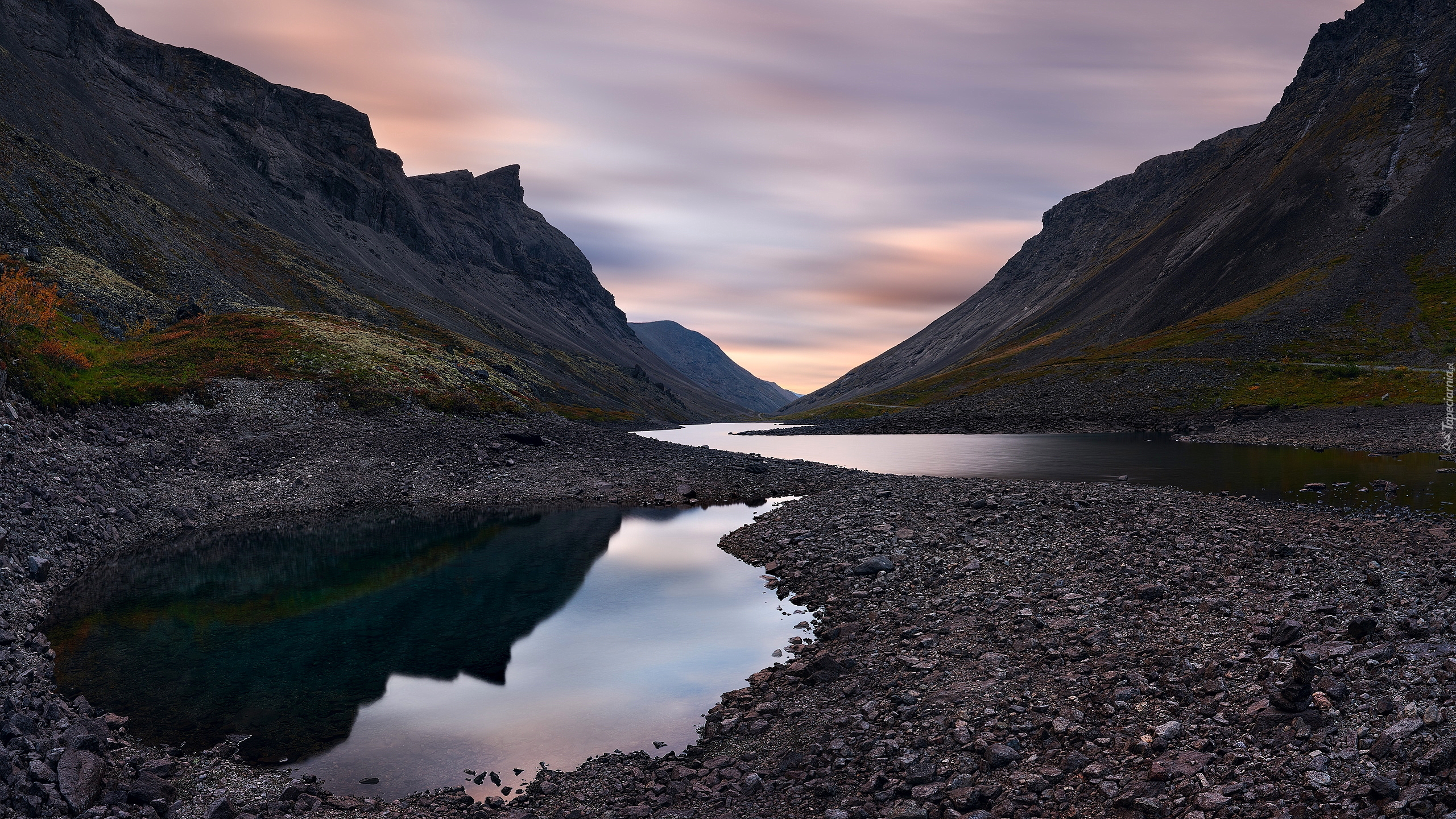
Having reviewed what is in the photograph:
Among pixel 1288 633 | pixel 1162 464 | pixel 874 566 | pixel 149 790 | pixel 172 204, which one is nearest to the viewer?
pixel 149 790

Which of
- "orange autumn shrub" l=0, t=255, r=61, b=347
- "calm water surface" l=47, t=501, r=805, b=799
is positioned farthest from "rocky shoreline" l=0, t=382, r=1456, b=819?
"orange autumn shrub" l=0, t=255, r=61, b=347

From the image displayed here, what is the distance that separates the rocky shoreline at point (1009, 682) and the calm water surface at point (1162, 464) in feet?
32.8

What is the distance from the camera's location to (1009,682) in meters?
15.6

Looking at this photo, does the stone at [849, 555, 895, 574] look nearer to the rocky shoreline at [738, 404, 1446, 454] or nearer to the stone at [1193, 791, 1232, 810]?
the stone at [1193, 791, 1232, 810]

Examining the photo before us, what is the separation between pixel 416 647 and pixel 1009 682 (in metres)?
18.7

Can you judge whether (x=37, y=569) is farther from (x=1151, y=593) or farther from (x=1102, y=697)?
(x=1151, y=593)

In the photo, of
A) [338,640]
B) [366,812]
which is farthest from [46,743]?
[338,640]

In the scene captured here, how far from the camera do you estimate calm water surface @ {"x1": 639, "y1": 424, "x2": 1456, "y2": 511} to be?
40.4m

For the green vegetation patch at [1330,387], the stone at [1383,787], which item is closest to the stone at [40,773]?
the stone at [1383,787]

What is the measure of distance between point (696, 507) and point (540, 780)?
117 ft

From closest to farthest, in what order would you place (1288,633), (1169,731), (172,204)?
(1169,731) < (1288,633) < (172,204)

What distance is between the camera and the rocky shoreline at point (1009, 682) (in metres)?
11.5

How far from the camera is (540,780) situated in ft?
47.0

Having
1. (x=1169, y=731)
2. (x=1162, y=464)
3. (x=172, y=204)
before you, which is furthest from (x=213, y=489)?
(x=172, y=204)
